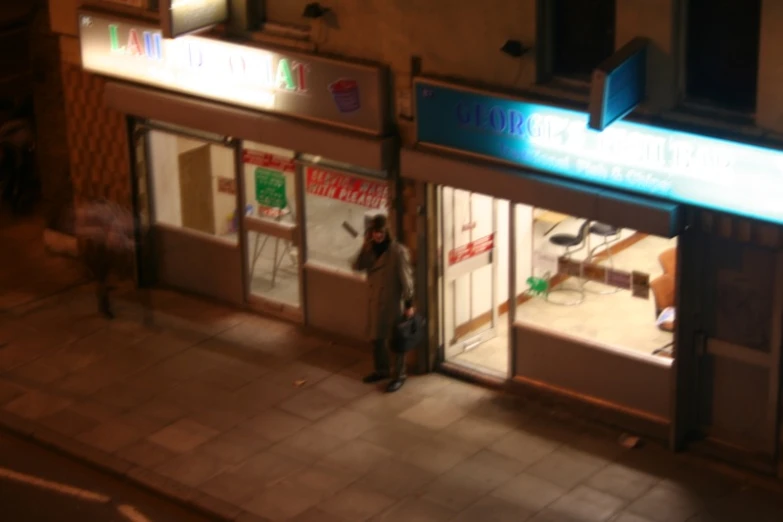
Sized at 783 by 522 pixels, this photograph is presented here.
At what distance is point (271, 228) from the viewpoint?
1521 cm

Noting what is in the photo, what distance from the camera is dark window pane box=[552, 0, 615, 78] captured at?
469 inches

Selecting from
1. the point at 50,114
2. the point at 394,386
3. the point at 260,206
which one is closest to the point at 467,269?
the point at 394,386

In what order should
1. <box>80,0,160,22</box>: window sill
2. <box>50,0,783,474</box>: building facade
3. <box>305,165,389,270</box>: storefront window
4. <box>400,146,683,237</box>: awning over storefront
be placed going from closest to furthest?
<box>50,0,783,474</box>: building facade → <box>400,146,683,237</box>: awning over storefront → <box>305,165,389,270</box>: storefront window → <box>80,0,160,22</box>: window sill

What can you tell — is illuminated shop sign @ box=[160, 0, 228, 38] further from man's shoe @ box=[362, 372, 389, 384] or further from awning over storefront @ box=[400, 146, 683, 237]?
man's shoe @ box=[362, 372, 389, 384]

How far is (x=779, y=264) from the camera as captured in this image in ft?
37.1

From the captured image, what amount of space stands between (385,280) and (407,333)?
0.57 meters

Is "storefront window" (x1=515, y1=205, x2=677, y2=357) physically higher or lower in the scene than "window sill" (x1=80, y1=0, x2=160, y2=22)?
lower

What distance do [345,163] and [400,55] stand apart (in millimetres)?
1393

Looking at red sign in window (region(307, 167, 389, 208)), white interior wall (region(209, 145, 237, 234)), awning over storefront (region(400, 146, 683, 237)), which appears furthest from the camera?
white interior wall (region(209, 145, 237, 234))

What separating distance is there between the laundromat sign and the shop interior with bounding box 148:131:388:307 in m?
0.90

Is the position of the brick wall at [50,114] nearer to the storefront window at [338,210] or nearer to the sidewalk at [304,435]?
the sidewalk at [304,435]

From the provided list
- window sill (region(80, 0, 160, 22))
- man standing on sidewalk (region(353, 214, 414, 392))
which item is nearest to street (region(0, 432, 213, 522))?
man standing on sidewalk (region(353, 214, 414, 392))

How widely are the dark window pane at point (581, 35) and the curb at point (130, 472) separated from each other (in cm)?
484

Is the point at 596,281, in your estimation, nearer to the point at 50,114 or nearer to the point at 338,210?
the point at 338,210
